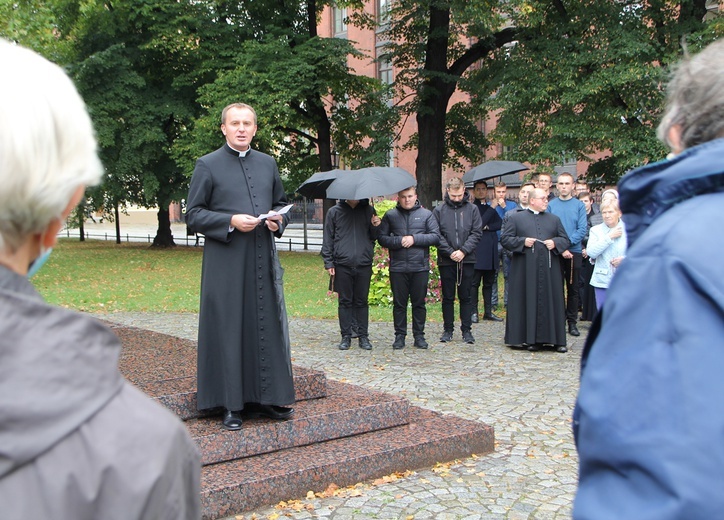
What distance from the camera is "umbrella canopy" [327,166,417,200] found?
378 inches

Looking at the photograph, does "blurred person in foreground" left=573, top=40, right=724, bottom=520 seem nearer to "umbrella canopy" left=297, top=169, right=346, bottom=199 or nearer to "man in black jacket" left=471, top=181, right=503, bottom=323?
"umbrella canopy" left=297, top=169, right=346, bottom=199

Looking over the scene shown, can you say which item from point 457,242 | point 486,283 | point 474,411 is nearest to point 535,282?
point 457,242

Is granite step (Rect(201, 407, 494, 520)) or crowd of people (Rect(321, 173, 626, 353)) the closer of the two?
granite step (Rect(201, 407, 494, 520))

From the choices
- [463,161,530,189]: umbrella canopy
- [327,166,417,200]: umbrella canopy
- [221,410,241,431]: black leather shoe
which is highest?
[463,161,530,189]: umbrella canopy

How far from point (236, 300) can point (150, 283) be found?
15825 mm

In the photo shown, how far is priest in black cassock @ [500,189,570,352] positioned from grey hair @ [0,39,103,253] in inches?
365

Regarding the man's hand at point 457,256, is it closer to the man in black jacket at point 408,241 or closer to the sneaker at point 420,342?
the man in black jacket at point 408,241

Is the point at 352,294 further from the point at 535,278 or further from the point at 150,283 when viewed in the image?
the point at 150,283

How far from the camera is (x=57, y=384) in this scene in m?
1.21

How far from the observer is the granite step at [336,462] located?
16.1 ft

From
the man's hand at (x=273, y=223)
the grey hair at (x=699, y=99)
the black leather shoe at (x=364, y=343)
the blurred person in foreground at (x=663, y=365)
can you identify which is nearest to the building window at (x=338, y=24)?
the black leather shoe at (x=364, y=343)

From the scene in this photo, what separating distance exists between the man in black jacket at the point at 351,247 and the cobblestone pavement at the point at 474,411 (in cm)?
77

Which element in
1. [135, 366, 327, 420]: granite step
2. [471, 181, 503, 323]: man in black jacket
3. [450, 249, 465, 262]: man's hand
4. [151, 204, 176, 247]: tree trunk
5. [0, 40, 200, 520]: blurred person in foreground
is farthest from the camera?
[151, 204, 176, 247]: tree trunk

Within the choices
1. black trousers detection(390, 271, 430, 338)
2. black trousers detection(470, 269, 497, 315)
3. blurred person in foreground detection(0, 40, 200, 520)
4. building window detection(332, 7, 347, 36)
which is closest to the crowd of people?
black trousers detection(390, 271, 430, 338)
